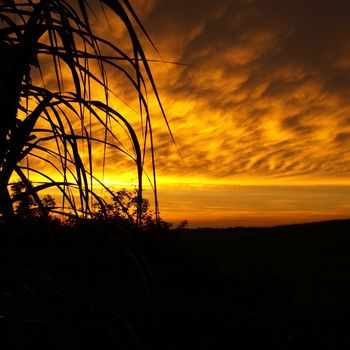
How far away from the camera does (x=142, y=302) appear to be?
4.96 metres

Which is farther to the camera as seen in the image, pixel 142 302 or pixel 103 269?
pixel 103 269

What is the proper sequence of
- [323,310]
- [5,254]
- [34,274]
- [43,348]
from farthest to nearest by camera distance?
[323,310], [43,348], [5,254], [34,274]

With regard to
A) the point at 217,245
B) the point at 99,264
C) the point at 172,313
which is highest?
the point at 217,245

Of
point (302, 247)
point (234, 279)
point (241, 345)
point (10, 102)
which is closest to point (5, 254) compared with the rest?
point (10, 102)

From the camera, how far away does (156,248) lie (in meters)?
10.5

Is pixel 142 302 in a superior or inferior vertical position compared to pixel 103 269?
inferior

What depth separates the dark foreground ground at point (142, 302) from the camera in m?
0.92

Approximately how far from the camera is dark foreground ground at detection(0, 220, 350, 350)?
0.92 metres

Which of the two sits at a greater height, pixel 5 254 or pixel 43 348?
pixel 5 254

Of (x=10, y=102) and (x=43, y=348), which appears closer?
(x=10, y=102)

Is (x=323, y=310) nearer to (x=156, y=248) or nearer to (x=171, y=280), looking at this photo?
(x=171, y=280)

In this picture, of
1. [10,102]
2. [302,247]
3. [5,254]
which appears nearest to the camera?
[10,102]

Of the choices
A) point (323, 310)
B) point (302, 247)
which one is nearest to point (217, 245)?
point (302, 247)

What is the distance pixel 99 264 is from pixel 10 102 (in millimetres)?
9148
